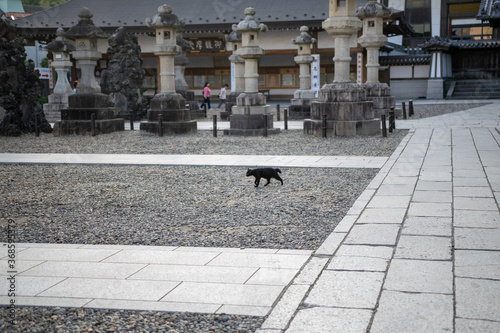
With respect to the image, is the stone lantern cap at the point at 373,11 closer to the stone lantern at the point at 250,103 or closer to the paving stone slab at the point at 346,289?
the stone lantern at the point at 250,103

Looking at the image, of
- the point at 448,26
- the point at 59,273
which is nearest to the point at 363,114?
the point at 59,273

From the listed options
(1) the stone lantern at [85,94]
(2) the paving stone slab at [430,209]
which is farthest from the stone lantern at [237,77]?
(2) the paving stone slab at [430,209]

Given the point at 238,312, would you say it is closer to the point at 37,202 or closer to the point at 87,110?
the point at 37,202

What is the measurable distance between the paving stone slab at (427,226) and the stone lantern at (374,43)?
555 inches

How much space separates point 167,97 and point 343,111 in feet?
17.1

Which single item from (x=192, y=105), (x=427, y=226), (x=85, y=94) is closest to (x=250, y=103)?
(x=85, y=94)

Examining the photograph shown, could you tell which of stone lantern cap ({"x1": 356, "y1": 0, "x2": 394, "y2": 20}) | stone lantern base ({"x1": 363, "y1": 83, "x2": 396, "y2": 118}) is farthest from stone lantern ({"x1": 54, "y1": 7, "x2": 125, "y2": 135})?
stone lantern base ({"x1": 363, "y1": 83, "x2": 396, "y2": 118})

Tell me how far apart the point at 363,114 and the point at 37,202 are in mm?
9398

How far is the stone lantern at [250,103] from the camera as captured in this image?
15219 millimetres

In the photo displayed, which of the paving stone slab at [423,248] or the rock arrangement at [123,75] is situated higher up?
the rock arrangement at [123,75]

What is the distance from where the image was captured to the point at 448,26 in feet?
117

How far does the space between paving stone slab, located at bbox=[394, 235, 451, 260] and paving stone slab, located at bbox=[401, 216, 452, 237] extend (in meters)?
0.16

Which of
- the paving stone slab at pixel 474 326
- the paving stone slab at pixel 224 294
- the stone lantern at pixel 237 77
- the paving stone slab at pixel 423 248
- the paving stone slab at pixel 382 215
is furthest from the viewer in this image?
the stone lantern at pixel 237 77

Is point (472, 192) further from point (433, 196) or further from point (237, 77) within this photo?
point (237, 77)
